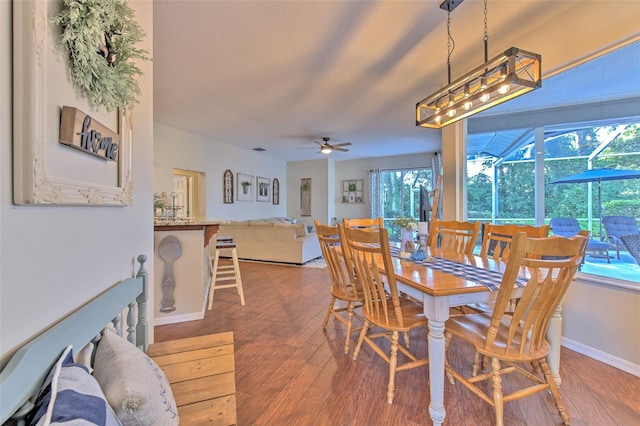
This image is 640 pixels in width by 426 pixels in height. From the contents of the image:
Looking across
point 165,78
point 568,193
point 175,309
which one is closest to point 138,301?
point 175,309

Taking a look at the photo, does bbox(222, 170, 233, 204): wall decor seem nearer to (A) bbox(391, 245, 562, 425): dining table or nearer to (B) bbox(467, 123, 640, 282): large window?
(B) bbox(467, 123, 640, 282): large window

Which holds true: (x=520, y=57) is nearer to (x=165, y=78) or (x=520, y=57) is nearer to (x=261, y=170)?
(x=165, y=78)

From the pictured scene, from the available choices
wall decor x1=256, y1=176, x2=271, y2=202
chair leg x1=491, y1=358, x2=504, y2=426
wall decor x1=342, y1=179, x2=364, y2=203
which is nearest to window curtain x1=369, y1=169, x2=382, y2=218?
wall decor x1=342, y1=179, x2=364, y2=203

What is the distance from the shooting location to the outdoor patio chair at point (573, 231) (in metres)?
2.31

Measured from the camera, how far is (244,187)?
6.97m

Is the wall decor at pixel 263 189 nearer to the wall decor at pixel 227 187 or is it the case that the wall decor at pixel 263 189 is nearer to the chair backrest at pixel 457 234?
the wall decor at pixel 227 187

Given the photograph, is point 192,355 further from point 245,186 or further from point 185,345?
point 245,186

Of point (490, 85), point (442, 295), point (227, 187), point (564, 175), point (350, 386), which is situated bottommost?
point (350, 386)

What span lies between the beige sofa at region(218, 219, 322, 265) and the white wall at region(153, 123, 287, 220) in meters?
→ 0.63

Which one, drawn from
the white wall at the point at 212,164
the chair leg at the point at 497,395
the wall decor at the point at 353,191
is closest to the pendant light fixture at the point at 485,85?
the chair leg at the point at 497,395

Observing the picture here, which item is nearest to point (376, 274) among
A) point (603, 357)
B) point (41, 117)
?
point (41, 117)

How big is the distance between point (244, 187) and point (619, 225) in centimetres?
644

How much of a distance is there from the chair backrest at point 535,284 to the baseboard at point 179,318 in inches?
99.9

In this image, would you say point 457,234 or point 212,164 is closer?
point 457,234
